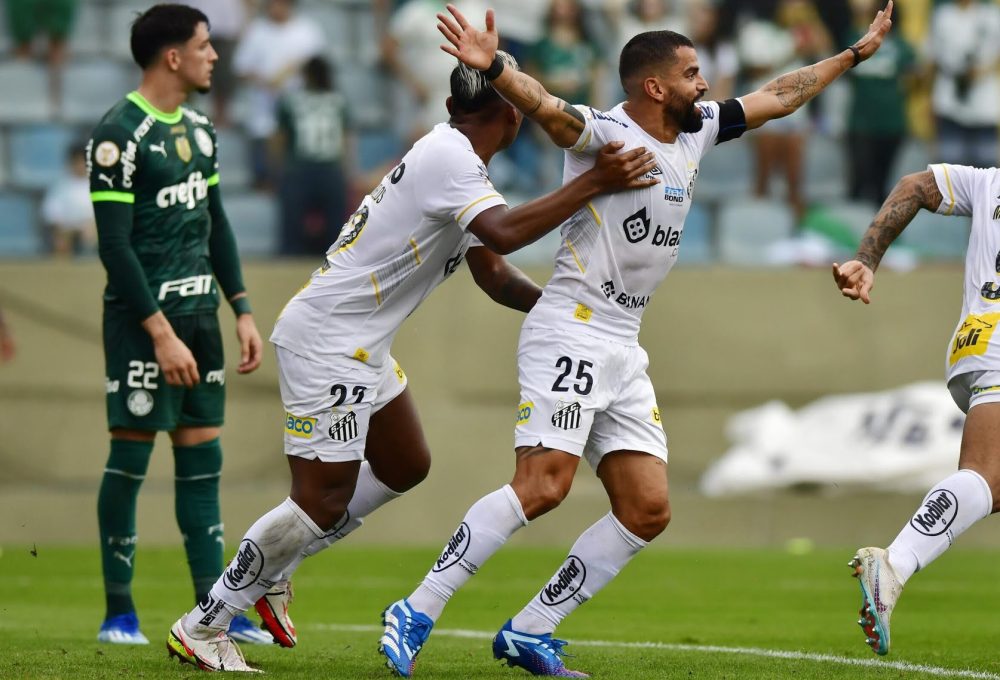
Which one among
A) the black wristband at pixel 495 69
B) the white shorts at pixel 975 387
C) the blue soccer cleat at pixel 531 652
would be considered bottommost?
the blue soccer cleat at pixel 531 652

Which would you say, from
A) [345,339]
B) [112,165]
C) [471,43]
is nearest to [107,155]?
[112,165]

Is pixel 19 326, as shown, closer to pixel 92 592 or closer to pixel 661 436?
pixel 92 592

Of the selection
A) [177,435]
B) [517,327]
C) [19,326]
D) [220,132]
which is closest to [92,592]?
[177,435]

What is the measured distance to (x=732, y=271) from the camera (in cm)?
1425

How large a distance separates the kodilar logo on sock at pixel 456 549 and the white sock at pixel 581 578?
399 millimetres

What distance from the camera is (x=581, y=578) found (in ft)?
20.2

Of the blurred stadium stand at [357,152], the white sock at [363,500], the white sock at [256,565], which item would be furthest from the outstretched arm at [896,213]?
the blurred stadium stand at [357,152]

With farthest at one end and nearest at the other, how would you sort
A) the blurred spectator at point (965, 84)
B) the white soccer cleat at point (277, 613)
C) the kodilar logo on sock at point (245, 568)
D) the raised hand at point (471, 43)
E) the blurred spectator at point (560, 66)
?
the blurred spectator at point (965, 84) → the blurred spectator at point (560, 66) → the white soccer cleat at point (277, 613) → the kodilar logo on sock at point (245, 568) → the raised hand at point (471, 43)

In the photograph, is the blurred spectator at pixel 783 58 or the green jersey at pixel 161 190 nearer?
the green jersey at pixel 161 190

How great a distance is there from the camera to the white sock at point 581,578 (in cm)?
616

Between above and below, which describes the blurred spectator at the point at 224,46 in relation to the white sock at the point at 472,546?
above

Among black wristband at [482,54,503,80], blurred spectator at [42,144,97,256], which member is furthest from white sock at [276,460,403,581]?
blurred spectator at [42,144,97,256]

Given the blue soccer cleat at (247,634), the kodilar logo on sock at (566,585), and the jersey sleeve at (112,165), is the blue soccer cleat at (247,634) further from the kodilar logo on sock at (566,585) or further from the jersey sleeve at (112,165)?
the jersey sleeve at (112,165)

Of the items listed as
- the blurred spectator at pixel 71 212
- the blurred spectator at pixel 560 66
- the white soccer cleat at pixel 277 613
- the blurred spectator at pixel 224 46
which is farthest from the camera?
the blurred spectator at pixel 224 46
